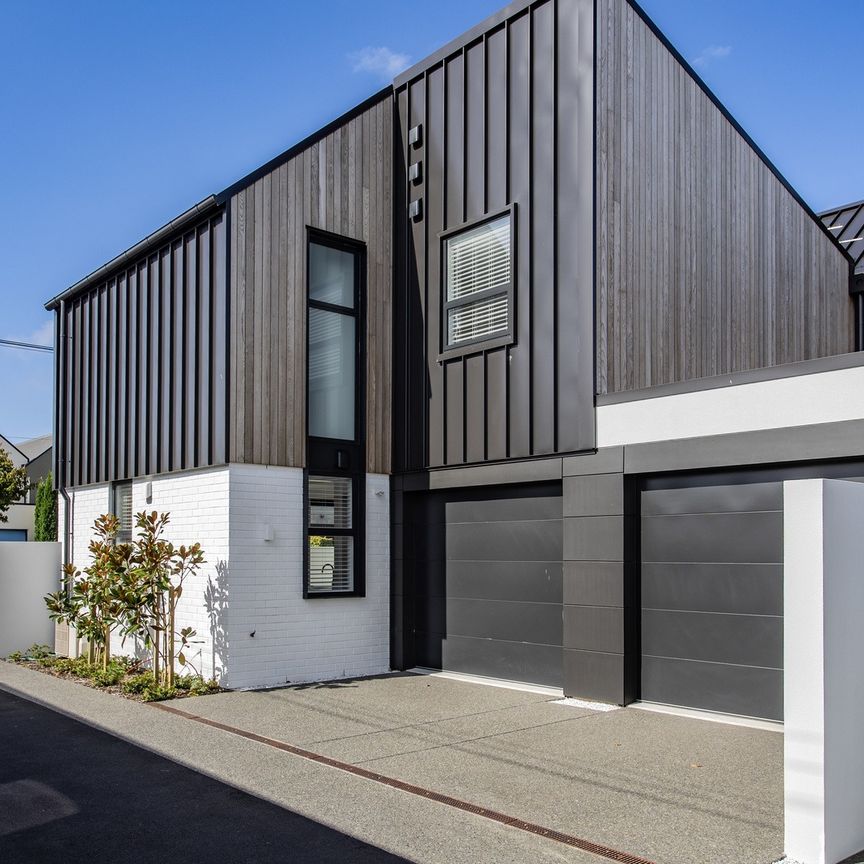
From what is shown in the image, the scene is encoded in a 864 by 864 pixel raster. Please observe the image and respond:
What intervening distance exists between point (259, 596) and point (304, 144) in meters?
5.00

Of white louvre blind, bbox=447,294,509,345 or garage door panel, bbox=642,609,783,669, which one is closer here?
garage door panel, bbox=642,609,783,669

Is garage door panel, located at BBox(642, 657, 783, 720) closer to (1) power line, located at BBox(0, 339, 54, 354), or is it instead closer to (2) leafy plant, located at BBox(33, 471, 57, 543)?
(2) leafy plant, located at BBox(33, 471, 57, 543)

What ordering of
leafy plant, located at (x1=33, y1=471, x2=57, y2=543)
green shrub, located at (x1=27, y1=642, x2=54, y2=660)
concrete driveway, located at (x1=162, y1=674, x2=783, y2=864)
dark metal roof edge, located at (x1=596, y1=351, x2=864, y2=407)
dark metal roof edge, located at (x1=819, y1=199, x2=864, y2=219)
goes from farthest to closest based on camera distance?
1. leafy plant, located at (x1=33, y1=471, x2=57, y2=543)
2. dark metal roof edge, located at (x1=819, y1=199, x2=864, y2=219)
3. green shrub, located at (x1=27, y1=642, x2=54, y2=660)
4. dark metal roof edge, located at (x1=596, y1=351, x2=864, y2=407)
5. concrete driveway, located at (x1=162, y1=674, x2=783, y2=864)

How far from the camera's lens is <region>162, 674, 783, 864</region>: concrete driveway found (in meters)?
5.05

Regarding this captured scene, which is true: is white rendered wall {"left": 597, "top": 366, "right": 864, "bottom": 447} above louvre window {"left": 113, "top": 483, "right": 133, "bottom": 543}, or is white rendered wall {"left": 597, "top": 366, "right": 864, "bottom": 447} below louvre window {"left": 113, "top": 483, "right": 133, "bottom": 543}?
above

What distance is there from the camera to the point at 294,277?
10133 mm

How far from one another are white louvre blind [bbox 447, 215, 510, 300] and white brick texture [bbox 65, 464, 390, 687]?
280 cm

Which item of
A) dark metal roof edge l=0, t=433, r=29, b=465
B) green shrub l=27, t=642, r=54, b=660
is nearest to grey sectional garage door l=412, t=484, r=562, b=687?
green shrub l=27, t=642, r=54, b=660

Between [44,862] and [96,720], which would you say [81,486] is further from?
[44,862]

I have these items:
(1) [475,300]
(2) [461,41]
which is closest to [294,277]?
(1) [475,300]

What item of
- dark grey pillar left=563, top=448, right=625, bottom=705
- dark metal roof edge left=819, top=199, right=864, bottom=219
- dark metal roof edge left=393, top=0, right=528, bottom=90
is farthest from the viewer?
dark metal roof edge left=819, top=199, right=864, bottom=219

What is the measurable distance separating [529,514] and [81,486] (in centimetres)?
665

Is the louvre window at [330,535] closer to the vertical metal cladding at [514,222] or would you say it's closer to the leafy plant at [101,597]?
the vertical metal cladding at [514,222]

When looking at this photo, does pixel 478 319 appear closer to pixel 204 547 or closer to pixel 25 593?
pixel 204 547
